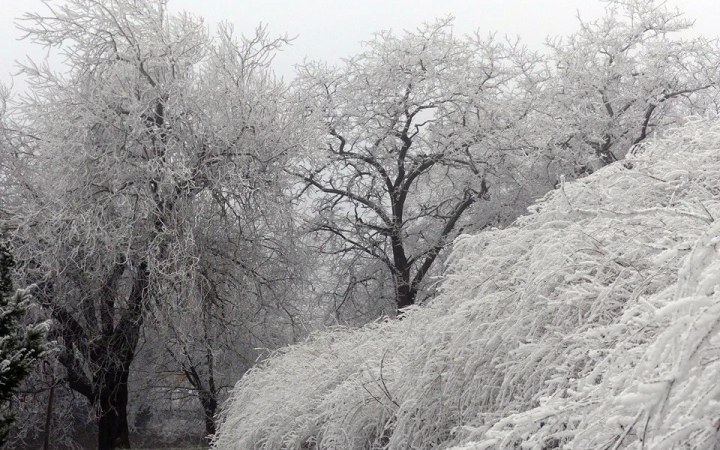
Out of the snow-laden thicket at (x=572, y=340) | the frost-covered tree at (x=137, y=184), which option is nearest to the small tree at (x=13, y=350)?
the snow-laden thicket at (x=572, y=340)

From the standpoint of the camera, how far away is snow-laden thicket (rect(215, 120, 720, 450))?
→ 1.80 metres

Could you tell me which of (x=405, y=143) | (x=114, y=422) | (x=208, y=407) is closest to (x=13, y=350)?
(x=114, y=422)

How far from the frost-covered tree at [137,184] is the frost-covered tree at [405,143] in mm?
2814

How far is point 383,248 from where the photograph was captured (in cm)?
1586

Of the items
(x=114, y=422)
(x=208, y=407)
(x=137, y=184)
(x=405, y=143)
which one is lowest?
(x=114, y=422)

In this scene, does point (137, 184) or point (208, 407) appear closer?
point (137, 184)

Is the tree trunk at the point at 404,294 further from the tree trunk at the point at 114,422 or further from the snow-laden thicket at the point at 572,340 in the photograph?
the snow-laden thicket at the point at 572,340

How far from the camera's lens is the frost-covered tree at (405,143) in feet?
49.6

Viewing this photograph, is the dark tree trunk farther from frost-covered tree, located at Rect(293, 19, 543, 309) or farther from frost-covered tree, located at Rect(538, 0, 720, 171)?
frost-covered tree, located at Rect(538, 0, 720, 171)

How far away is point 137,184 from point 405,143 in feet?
20.1

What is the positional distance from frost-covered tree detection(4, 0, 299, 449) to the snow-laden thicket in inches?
213

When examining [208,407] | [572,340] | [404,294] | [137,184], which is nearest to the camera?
[572,340]

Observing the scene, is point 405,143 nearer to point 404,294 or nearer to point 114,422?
point 404,294

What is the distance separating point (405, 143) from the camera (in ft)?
50.7
